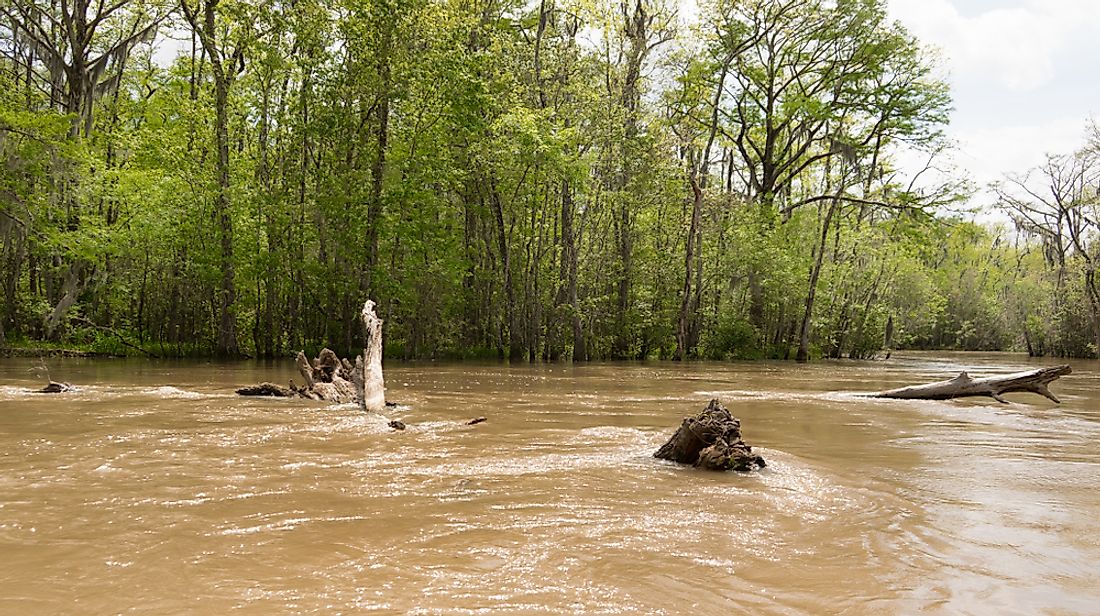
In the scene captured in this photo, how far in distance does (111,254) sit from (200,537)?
21.5 metres

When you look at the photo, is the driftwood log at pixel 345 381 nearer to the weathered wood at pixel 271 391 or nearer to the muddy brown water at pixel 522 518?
the weathered wood at pixel 271 391

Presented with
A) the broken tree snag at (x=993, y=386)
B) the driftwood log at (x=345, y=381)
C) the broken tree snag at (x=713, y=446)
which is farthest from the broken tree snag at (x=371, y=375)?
the broken tree snag at (x=993, y=386)

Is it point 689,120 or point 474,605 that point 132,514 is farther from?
point 689,120

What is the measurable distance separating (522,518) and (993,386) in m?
9.71

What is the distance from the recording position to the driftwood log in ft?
30.6

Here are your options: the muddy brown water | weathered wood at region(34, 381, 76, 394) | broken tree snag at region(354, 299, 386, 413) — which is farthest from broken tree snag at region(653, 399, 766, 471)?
weathered wood at region(34, 381, 76, 394)

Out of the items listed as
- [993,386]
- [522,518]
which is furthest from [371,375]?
[993,386]

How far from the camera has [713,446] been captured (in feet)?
18.0

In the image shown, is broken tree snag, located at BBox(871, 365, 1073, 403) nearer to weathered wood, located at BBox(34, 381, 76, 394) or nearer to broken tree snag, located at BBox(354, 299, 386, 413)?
broken tree snag, located at BBox(354, 299, 386, 413)

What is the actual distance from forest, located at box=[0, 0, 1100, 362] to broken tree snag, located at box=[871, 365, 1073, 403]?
1252cm

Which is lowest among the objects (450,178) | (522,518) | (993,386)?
(522,518)

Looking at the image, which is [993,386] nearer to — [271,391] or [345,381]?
[345,381]

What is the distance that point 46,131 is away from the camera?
18969mm

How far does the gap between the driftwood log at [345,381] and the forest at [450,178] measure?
33.2 ft
